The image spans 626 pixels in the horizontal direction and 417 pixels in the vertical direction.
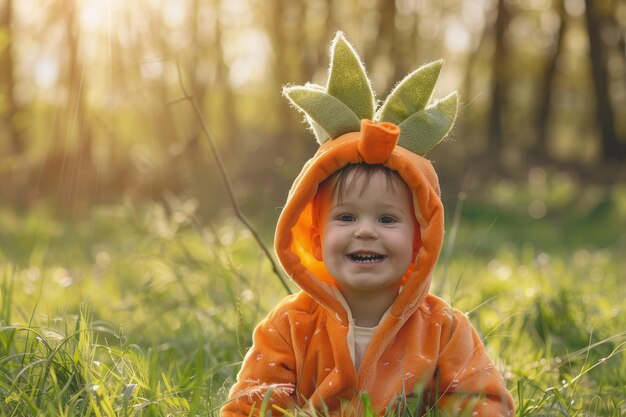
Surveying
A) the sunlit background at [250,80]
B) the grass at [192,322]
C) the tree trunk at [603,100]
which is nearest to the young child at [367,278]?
the grass at [192,322]

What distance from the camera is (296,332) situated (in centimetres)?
249

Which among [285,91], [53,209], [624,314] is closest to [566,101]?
[53,209]

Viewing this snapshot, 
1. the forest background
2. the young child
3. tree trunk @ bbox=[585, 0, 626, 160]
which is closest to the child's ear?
the young child

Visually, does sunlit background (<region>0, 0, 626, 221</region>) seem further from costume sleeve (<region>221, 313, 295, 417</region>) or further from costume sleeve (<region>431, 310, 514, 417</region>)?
costume sleeve (<region>431, 310, 514, 417</region>)

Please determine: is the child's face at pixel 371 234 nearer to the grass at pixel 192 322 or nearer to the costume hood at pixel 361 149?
the costume hood at pixel 361 149

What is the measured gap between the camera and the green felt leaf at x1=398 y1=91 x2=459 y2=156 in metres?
2.47

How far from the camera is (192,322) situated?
3.58 meters

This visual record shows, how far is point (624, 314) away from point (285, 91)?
81.1 inches

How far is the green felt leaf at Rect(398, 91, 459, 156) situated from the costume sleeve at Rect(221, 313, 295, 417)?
631 mm

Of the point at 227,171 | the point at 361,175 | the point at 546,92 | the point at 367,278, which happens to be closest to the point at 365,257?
the point at 367,278

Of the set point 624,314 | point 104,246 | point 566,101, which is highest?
point 624,314

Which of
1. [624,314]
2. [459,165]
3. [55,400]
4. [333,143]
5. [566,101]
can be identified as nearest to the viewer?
[55,400]

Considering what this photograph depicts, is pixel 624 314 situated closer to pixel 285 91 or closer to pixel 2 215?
pixel 285 91

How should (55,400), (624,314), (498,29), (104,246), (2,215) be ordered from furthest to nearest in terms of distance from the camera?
(498,29), (2,215), (104,246), (624,314), (55,400)
